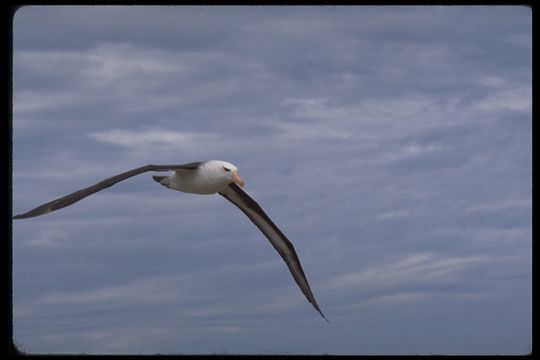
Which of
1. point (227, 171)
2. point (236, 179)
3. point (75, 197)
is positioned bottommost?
point (75, 197)

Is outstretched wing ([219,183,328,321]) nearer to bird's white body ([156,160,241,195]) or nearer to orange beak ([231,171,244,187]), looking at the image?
bird's white body ([156,160,241,195])

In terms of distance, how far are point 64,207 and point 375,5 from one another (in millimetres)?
7138

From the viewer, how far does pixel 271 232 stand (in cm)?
2008

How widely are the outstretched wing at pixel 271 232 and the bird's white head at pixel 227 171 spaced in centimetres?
241

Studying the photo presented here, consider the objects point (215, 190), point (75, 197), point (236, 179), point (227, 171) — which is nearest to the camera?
point (75, 197)

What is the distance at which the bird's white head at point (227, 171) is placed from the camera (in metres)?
16.7

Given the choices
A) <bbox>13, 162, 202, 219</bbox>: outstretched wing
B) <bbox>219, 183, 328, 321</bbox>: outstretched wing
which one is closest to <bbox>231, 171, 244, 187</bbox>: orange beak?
<bbox>219, 183, 328, 321</bbox>: outstretched wing

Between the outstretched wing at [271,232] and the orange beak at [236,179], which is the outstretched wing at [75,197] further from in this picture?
the outstretched wing at [271,232]

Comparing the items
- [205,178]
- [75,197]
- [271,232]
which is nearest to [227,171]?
[205,178]

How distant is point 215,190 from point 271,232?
344 cm

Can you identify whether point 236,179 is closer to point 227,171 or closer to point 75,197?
point 227,171

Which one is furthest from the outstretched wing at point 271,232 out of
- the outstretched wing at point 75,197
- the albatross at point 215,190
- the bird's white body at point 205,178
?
the outstretched wing at point 75,197

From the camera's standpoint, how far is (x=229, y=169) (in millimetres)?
16828

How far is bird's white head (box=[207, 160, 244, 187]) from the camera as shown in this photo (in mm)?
16719
